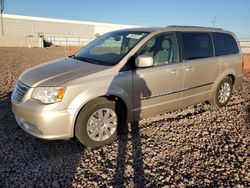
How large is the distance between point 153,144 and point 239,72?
3650 mm

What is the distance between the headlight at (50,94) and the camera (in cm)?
408

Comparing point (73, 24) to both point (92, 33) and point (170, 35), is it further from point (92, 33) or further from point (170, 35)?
point (170, 35)

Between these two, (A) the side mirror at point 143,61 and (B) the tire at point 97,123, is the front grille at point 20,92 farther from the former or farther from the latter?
(A) the side mirror at point 143,61

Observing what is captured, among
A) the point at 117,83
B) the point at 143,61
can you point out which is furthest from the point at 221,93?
the point at 117,83

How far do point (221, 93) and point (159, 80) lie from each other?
7.79ft

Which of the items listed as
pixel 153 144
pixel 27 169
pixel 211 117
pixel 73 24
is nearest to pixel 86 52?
pixel 153 144

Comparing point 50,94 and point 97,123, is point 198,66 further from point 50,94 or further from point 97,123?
point 50,94

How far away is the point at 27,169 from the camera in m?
3.85

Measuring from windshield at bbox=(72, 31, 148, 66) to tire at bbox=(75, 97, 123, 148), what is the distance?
0.72 metres

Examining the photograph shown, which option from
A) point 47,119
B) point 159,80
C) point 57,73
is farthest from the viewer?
point 159,80

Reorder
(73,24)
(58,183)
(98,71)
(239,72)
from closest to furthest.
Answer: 1. (58,183)
2. (98,71)
3. (239,72)
4. (73,24)

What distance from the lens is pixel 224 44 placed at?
6.67 m

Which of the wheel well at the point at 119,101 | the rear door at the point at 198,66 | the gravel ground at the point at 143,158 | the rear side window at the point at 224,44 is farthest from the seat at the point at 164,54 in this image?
the rear side window at the point at 224,44

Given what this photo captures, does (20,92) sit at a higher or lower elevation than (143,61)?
lower
